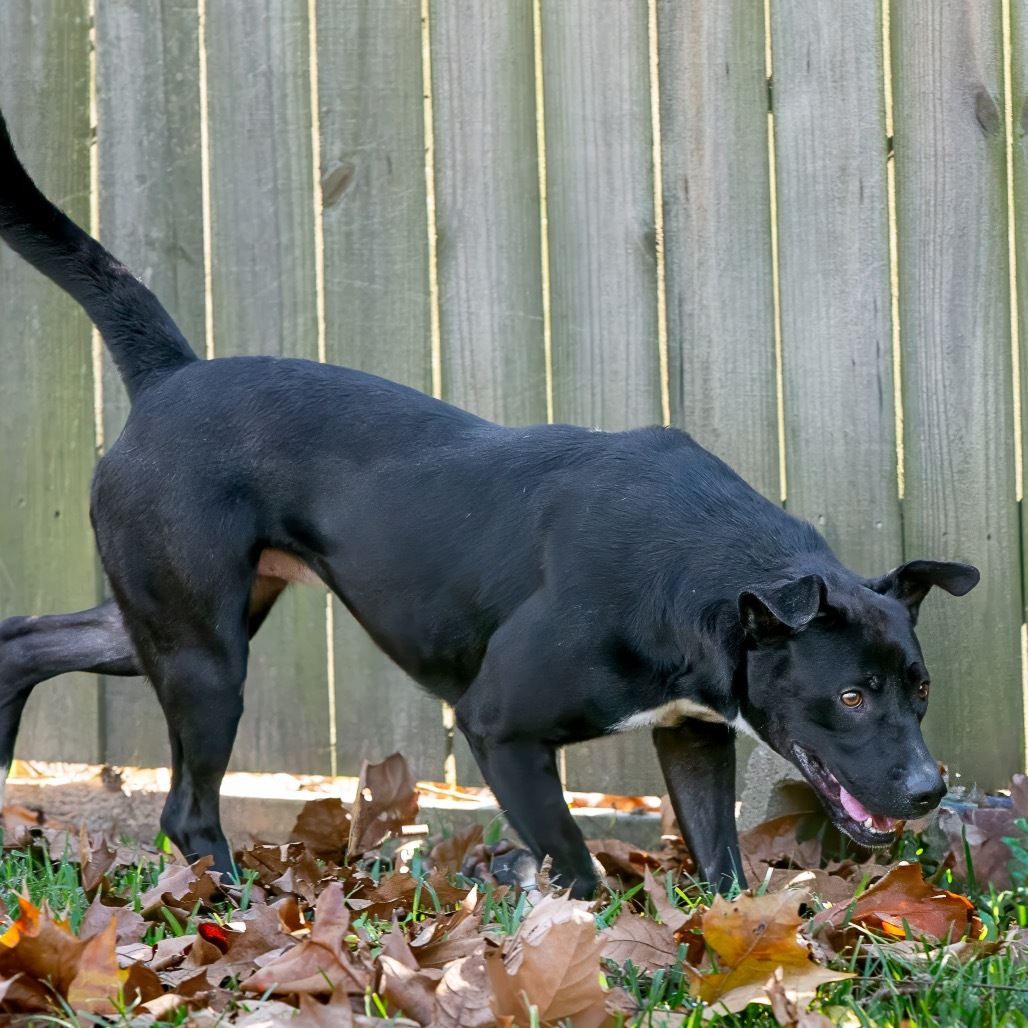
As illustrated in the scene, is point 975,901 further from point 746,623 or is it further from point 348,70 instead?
point 348,70

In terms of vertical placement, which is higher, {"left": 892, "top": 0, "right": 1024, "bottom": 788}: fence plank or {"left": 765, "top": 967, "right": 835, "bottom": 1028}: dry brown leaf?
{"left": 892, "top": 0, "right": 1024, "bottom": 788}: fence plank

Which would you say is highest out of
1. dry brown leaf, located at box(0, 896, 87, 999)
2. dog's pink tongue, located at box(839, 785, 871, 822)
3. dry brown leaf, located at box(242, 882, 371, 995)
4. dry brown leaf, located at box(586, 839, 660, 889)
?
dry brown leaf, located at box(0, 896, 87, 999)

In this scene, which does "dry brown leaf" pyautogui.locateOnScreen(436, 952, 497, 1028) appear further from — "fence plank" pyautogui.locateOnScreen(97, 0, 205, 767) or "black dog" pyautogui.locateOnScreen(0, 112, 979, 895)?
"fence plank" pyautogui.locateOnScreen(97, 0, 205, 767)

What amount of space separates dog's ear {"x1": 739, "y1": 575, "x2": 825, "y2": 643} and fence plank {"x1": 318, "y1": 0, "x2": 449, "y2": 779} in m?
1.45

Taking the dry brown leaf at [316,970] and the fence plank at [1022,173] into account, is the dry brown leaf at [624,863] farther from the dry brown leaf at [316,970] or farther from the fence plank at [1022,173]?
the dry brown leaf at [316,970]

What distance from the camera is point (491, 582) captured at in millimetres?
3832

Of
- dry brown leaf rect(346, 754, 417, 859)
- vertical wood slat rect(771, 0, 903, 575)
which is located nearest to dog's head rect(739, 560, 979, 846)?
vertical wood slat rect(771, 0, 903, 575)

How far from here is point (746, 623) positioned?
3484 millimetres

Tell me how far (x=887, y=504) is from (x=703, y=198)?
1.04 meters

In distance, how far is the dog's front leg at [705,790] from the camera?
151 inches

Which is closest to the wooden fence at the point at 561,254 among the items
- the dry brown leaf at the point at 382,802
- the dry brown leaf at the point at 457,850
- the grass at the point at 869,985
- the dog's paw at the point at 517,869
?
the dry brown leaf at the point at 382,802

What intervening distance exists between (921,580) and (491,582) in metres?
1.07

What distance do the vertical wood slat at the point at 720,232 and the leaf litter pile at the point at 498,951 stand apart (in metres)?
1.38

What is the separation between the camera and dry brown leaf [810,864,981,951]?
298 cm
